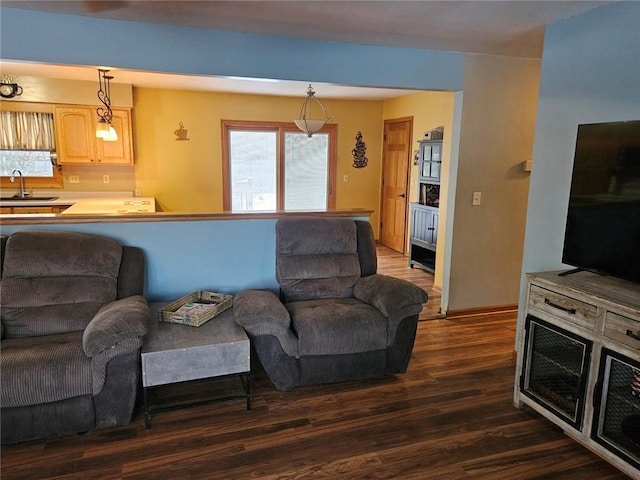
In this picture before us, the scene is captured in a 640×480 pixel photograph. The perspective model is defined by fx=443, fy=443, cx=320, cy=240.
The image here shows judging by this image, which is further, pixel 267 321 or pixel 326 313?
pixel 326 313

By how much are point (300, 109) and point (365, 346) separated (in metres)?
4.88

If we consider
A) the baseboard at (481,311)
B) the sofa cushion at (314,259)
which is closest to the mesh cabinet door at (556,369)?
the sofa cushion at (314,259)

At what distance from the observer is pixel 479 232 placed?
4.20 meters

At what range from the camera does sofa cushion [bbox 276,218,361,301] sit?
3295 mm

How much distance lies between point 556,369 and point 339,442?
1.27m

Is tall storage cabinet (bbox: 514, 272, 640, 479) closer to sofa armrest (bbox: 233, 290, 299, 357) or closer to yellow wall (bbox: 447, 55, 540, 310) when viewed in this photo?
sofa armrest (bbox: 233, 290, 299, 357)

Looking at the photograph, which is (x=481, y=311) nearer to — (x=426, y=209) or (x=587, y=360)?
(x=426, y=209)

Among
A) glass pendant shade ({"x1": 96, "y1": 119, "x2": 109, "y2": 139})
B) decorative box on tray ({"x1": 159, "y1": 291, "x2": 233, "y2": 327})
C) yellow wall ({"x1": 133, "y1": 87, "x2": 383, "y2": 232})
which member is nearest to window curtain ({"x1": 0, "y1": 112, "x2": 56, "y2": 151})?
yellow wall ({"x1": 133, "y1": 87, "x2": 383, "y2": 232})

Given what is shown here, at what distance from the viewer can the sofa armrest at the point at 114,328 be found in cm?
229

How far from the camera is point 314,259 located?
338 centimetres

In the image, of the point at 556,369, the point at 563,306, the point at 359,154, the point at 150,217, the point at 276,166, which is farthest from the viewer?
the point at 359,154

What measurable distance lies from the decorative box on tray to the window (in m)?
3.65

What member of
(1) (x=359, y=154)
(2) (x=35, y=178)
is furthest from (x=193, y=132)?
(1) (x=359, y=154)

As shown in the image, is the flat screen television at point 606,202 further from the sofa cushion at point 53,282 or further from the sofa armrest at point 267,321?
the sofa cushion at point 53,282
